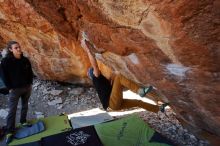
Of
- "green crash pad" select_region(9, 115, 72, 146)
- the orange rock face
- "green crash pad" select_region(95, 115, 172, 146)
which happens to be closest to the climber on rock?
the orange rock face

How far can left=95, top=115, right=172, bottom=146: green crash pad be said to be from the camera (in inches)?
250

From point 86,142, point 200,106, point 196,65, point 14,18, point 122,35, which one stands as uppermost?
point 14,18

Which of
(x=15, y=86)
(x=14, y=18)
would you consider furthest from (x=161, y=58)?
(x=14, y=18)

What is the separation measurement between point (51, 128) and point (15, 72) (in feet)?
4.55

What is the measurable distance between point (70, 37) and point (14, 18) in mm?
1321

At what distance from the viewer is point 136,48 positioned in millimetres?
4977

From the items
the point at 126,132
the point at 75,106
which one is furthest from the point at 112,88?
the point at 75,106

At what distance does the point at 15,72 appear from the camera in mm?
6090

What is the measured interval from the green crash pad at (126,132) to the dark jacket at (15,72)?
155 cm

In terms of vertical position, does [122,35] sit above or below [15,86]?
above

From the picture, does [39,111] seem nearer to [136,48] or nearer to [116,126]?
[116,126]

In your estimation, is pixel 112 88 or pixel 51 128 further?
pixel 51 128

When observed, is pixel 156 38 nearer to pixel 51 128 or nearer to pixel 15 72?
pixel 15 72

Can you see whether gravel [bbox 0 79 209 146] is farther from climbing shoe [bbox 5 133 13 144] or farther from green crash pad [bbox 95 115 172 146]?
climbing shoe [bbox 5 133 13 144]
